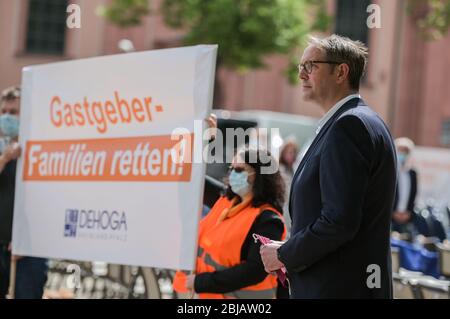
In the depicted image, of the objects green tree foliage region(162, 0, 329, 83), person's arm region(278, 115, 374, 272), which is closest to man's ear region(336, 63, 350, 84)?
person's arm region(278, 115, 374, 272)

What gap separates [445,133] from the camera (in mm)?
27109

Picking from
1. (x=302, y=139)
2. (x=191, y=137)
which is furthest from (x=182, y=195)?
(x=302, y=139)

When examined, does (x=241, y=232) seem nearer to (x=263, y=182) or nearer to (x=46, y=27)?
(x=263, y=182)

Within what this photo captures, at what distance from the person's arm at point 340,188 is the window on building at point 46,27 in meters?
24.8

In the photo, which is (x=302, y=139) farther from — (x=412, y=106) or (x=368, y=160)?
(x=368, y=160)

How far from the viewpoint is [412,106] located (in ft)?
90.8

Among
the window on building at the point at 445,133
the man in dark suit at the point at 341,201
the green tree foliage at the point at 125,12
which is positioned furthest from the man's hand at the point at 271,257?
the window on building at the point at 445,133

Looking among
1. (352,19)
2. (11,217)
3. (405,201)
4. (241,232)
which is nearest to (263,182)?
(241,232)

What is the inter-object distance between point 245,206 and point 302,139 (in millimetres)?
14103

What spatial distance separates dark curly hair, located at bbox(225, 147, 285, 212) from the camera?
15.2 feet

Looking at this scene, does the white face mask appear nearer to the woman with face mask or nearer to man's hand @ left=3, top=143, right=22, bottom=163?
the woman with face mask

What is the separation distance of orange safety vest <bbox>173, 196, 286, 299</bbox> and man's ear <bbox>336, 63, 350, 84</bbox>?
1.52 m

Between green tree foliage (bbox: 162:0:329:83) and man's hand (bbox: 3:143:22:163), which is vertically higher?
green tree foliage (bbox: 162:0:329:83)

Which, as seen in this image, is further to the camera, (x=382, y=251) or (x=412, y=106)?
(x=412, y=106)
